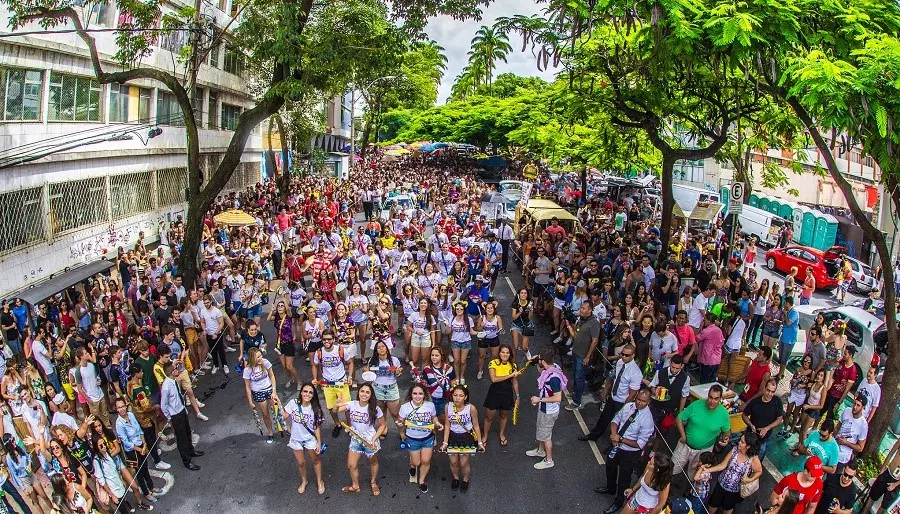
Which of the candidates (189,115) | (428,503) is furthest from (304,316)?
(189,115)

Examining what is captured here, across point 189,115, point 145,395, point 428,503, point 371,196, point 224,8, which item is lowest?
point 428,503

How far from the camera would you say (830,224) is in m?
25.4

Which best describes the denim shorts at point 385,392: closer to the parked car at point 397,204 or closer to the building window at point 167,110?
the parked car at point 397,204

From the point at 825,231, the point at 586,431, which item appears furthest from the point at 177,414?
the point at 825,231

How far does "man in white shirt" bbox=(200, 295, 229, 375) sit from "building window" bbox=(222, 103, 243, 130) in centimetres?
2064

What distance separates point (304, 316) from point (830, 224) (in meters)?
21.7

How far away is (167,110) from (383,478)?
64.4 feet

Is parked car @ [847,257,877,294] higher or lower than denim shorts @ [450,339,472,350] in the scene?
higher

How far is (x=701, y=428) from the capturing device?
25.7 feet

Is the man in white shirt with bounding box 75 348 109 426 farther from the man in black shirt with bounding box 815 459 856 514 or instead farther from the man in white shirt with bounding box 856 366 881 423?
the man in white shirt with bounding box 856 366 881 423

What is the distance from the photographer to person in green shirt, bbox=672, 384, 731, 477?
25.5 ft

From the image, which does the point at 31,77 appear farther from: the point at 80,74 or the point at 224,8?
the point at 224,8

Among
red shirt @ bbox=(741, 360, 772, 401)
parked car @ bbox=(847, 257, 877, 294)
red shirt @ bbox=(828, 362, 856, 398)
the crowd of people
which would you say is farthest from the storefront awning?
parked car @ bbox=(847, 257, 877, 294)

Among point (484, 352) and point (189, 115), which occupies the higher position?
point (189, 115)
